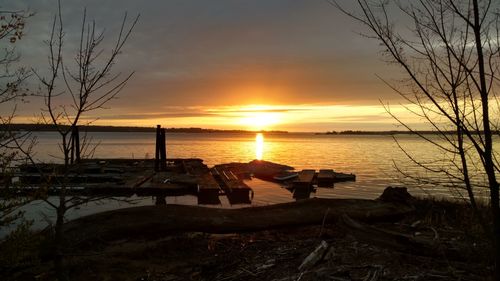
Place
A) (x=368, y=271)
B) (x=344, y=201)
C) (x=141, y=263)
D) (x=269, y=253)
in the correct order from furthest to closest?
(x=344, y=201)
(x=141, y=263)
(x=269, y=253)
(x=368, y=271)

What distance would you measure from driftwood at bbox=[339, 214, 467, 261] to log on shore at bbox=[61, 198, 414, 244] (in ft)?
8.72

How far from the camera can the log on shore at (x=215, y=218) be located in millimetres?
9242

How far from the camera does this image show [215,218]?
390 inches

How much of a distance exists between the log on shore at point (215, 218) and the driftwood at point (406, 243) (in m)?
2.66

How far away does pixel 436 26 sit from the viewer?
3842 millimetres

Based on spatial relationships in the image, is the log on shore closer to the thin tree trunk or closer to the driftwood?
the driftwood

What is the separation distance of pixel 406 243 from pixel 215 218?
4.71 metres

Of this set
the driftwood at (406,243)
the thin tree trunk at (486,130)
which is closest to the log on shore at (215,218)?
the driftwood at (406,243)

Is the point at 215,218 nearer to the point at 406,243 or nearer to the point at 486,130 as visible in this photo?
the point at 406,243

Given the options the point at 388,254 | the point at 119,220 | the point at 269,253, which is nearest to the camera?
the point at 388,254

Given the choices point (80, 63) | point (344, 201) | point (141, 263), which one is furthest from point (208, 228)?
point (80, 63)

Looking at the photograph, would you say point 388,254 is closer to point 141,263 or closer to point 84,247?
point 141,263

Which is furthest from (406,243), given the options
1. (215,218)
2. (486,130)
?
(215,218)

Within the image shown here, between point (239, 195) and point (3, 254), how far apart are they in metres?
12.2
